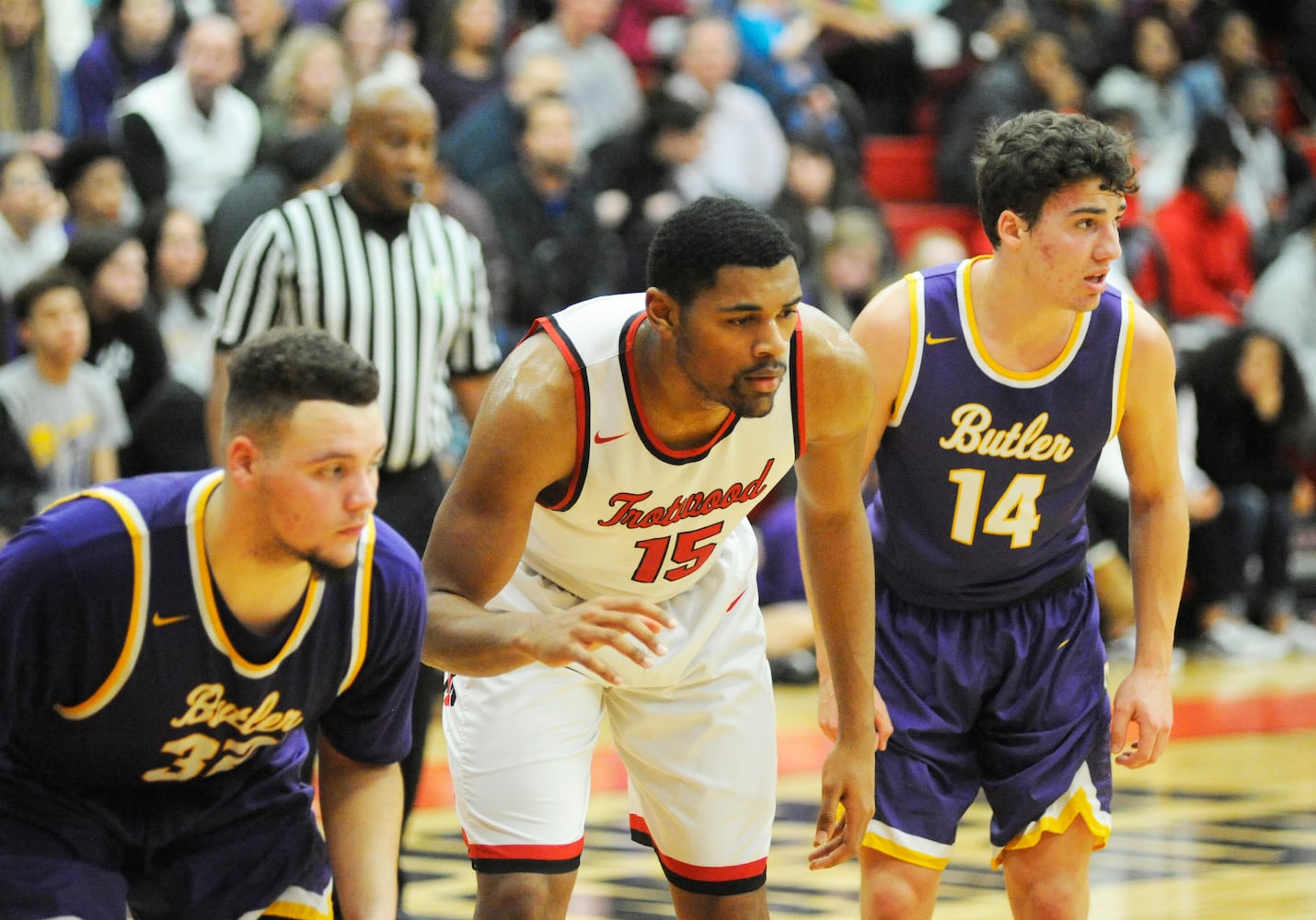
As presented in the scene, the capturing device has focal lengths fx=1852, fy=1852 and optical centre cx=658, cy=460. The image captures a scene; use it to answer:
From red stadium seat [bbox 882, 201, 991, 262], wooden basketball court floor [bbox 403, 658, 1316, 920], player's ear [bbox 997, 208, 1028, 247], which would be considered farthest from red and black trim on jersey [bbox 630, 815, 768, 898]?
red stadium seat [bbox 882, 201, 991, 262]

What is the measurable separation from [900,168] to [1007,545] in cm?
951

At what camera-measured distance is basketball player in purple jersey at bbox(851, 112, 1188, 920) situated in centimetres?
402

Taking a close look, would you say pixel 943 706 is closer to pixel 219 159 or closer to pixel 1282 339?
pixel 219 159

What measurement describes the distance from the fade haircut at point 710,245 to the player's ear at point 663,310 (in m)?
0.01

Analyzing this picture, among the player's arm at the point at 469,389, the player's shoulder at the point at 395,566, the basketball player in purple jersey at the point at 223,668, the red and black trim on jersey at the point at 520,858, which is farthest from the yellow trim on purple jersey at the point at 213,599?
the player's arm at the point at 469,389

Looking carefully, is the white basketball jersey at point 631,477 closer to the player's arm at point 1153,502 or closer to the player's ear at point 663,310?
the player's ear at point 663,310

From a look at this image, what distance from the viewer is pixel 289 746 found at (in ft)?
11.7

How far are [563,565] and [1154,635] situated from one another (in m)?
1.33

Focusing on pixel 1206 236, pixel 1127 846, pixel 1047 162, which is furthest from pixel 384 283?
pixel 1206 236

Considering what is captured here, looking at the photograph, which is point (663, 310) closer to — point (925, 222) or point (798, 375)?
point (798, 375)

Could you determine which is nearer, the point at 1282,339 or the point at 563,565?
the point at 563,565

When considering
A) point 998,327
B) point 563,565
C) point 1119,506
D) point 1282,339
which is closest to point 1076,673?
point 998,327

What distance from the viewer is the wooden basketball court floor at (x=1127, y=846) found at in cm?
548

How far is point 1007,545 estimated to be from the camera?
4.07 meters
